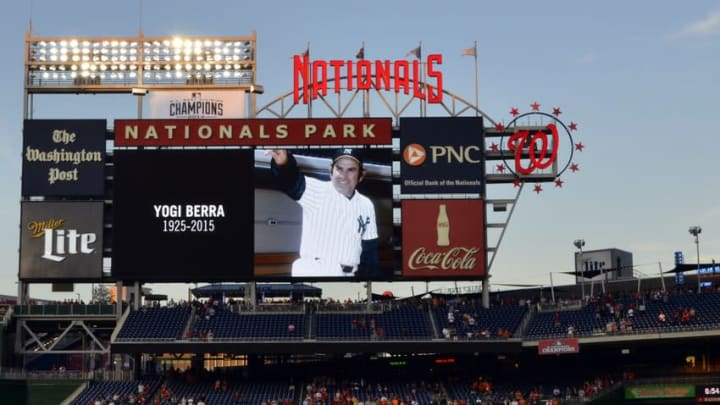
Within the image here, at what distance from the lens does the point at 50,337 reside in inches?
2334

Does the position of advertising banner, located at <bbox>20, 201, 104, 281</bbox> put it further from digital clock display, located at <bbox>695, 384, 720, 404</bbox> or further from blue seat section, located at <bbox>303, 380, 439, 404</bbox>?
digital clock display, located at <bbox>695, 384, 720, 404</bbox>

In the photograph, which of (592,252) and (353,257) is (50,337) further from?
(592,252)

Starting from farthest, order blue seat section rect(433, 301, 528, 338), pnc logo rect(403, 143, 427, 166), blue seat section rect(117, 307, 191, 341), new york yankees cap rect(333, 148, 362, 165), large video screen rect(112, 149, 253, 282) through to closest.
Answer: pnc logo rect(403, 143, 427, 166) < new york yankees cap rect(333, 148, 362, 165) < large video screen rect(112, 149, 253, 282) < blue seat section rect(433, 301, 528, 338) < blue seat section rect(117, 307, 191, 341)

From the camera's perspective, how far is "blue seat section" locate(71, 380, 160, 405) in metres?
53.2

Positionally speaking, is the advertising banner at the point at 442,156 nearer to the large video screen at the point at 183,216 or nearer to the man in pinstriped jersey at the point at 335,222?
the man in pinstriped jersey at the point at 335,222

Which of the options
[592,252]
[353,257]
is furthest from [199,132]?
[592,252]

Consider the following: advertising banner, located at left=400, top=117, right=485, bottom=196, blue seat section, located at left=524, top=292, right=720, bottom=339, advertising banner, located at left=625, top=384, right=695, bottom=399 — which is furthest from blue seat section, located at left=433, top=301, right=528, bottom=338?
advertising banner, located at left=625, top=384, right=695, bottom=399

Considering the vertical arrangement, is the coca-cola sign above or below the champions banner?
below

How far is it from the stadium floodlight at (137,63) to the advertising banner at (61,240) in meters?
6.81

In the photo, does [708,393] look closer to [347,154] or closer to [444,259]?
[444,259]

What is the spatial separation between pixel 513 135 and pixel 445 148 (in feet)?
12.8

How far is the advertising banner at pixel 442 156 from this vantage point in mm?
55438

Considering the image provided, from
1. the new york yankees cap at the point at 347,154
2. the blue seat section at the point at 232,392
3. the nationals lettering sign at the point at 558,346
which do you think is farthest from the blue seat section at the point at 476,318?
the new york yankees cap at the point at 347,154

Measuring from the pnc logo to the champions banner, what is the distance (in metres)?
9.15
